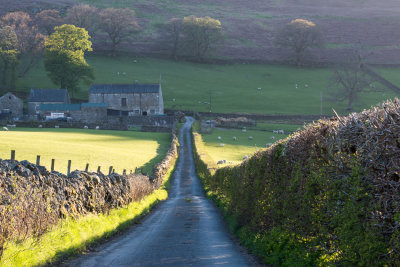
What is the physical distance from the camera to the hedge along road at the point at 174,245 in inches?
412

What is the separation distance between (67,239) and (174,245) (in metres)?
3.06

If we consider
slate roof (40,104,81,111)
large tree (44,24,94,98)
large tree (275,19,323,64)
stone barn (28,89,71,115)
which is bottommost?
slate roof (40,104,81,111)

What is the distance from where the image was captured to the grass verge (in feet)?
30.0

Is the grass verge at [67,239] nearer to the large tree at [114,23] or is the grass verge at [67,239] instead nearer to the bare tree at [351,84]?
the bare tree at [351,84]

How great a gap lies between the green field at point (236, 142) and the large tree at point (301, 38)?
65.9 meters

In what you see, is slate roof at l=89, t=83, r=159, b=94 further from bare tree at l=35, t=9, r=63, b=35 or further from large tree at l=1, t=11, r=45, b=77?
bare tree at l=35, t=9, r=63, b=35

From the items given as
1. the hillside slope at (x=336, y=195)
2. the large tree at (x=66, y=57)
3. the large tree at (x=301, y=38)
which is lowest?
the hillside slope at (x=336, y=195)

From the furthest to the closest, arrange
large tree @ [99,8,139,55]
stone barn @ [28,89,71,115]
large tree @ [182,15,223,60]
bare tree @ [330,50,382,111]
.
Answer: large tree @ [182,15,223,60]
large tree @ [99,8,139,55]
bare tree @ [330,50,382,111]
stone barn @ [28,89,71,115]

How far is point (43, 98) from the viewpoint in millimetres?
92750

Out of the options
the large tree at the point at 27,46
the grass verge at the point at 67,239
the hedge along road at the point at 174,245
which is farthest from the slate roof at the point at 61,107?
the grass verge at the point at 67,239

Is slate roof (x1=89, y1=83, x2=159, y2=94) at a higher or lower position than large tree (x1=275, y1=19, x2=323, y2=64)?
lower

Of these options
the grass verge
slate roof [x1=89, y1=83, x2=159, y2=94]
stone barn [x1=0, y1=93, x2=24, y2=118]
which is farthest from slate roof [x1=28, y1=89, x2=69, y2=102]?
the grass verge

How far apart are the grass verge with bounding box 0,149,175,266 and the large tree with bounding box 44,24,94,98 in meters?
86.6

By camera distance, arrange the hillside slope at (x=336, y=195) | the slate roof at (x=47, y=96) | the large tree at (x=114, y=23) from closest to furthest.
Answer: the hillside slope at (x=336, y=195)
the slate roof at (x=47, y=96)
the large tree at (x=114, y=23)
